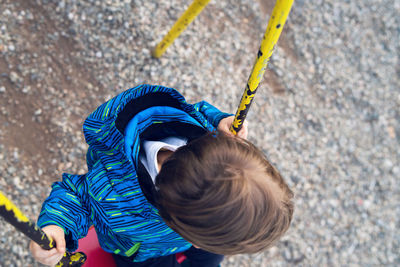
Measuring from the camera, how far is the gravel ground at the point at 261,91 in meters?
1.90

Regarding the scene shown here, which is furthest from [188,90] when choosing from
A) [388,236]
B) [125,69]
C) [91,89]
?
[388,236]

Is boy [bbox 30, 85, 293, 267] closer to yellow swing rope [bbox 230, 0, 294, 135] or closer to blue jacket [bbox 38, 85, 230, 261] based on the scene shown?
blue jacket [bbox 38, 85, 230, 261]

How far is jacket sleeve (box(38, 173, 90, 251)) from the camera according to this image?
3.65 feet

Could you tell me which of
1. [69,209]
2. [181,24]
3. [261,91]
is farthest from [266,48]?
[261,91]

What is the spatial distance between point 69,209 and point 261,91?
164 centimetres

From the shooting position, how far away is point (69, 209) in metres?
1.16

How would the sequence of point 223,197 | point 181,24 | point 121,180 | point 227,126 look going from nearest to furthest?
1. point 223,197
2. point 121,180
3. point 227,126
4. point 181,24

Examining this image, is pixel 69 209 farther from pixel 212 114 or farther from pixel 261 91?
pixel 261 91

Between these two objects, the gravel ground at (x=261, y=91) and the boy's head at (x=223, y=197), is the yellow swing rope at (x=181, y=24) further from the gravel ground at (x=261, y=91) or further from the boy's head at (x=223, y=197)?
the boy's head at (x=223, y=197)

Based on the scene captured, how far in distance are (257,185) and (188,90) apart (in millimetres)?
1394

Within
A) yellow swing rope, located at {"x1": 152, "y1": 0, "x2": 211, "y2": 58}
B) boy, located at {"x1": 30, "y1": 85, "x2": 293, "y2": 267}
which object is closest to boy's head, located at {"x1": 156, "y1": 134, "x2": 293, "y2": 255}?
boy, located at {"x1": 30, "y1": 85, "x2": 293, "y2": 267}

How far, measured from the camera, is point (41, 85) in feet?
6.39

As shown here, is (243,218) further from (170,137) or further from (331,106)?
(331,106)

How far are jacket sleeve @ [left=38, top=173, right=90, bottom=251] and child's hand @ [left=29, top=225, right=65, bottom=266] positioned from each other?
0.09ft
